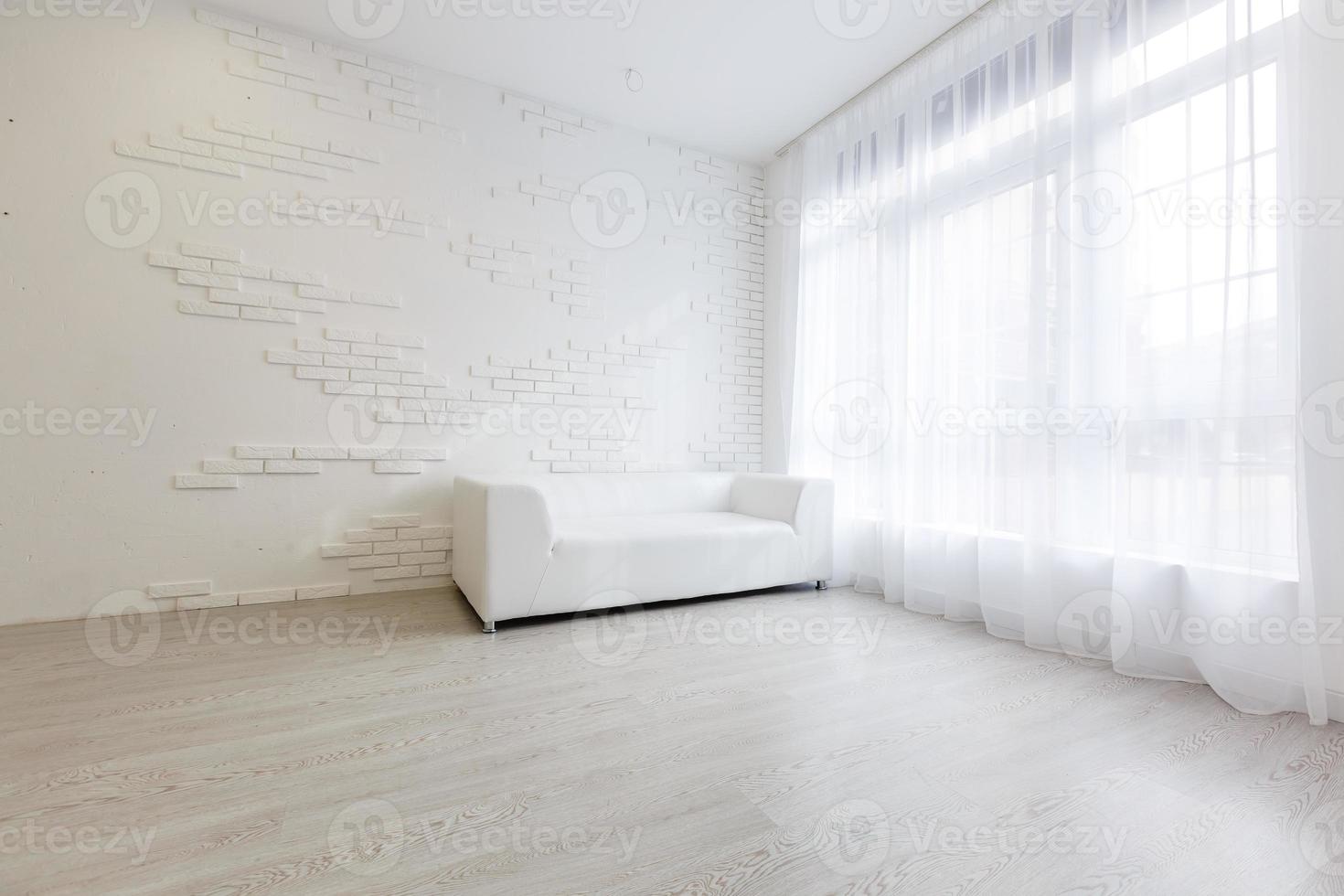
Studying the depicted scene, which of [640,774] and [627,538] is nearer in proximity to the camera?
[640,774]

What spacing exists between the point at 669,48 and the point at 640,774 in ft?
11.1

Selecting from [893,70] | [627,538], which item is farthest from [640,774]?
[893,70]

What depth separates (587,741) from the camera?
1.64m

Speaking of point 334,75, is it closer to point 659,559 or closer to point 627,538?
point 627,538

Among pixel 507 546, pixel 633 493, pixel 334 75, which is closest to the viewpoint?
pixel 507 546

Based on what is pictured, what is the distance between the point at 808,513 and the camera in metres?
3.42

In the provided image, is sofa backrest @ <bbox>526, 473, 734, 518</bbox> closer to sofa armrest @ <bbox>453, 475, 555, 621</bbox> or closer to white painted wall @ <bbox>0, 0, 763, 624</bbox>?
white painted wall @ <bbox>0, 0, 763, 624</bbox>

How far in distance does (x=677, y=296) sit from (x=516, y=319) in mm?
1139

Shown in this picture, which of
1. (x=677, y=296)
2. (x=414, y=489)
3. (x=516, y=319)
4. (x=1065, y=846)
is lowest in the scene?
(x=1065, y=846)

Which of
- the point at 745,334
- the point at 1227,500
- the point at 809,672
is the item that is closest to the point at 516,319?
the point at 745,334

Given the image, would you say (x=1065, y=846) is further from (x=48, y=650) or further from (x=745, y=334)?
(x=745, y=334)

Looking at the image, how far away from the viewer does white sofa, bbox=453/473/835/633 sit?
2.63 metres

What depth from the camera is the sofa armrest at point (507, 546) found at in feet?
8.48

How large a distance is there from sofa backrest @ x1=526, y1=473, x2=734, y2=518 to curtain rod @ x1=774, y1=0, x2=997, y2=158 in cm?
232
